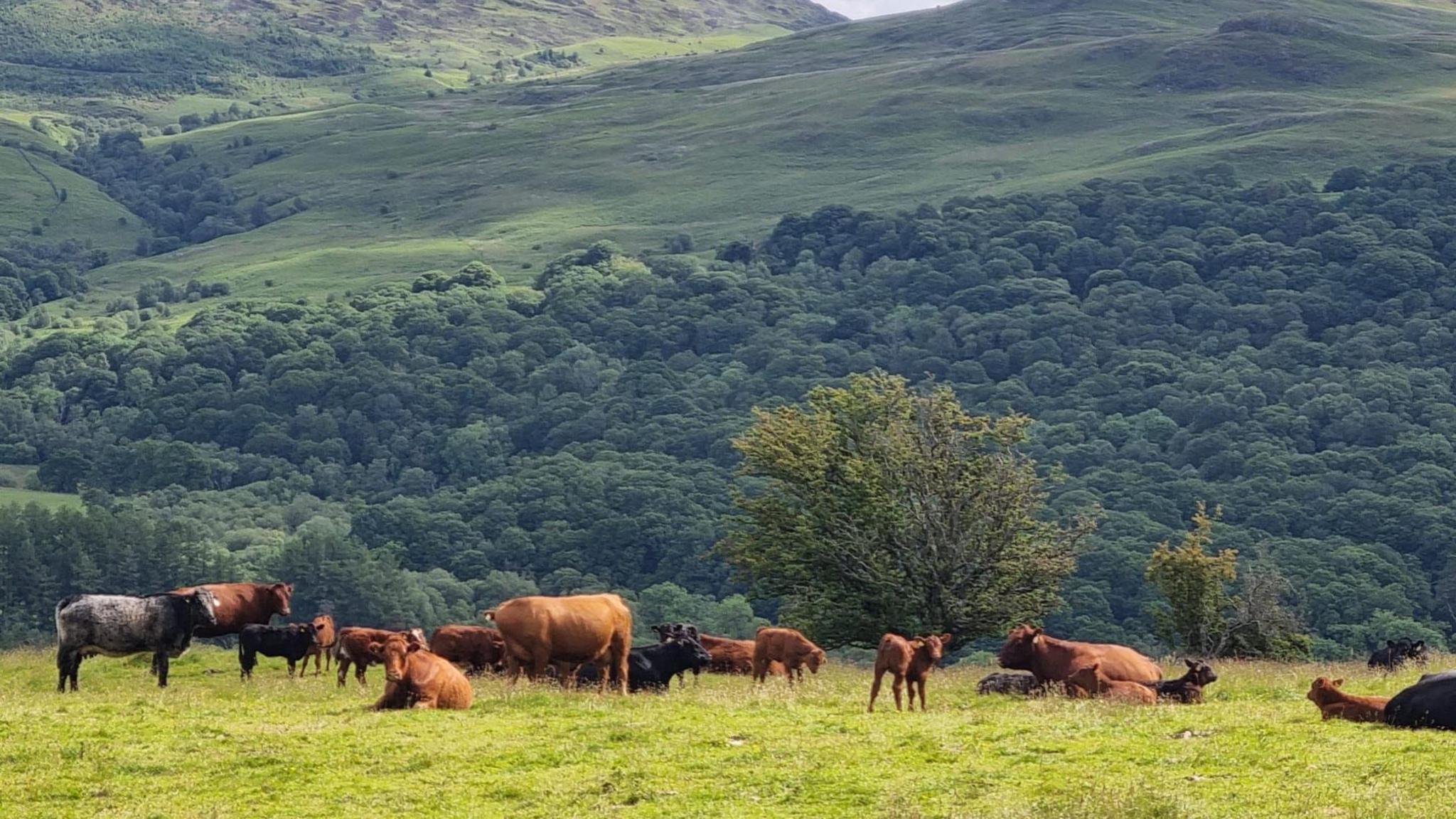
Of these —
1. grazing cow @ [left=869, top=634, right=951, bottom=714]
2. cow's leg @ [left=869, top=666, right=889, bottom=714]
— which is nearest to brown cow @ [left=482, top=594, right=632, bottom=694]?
cow's leg @ [left=869, top=666, right=889, bottom=714]

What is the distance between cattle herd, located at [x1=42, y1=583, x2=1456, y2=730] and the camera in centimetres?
2553

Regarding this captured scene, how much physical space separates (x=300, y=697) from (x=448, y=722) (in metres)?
5.81

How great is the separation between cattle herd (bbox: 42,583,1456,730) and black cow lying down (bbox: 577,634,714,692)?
0.9 inches

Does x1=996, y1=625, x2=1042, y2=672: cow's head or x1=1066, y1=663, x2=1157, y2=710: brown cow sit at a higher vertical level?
Result: x1=1066, y1=663, x2=1157, y2=710: brown cow

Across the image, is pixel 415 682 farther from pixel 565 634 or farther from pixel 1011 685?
pixel 1011 685

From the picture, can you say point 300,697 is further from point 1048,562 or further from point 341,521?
point 341,521

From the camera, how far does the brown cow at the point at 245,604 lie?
36.3 meters

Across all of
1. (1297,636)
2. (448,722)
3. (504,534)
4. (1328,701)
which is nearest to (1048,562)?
(1297,636)

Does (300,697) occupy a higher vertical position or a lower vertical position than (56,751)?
lower

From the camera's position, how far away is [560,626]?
29016 millimetres

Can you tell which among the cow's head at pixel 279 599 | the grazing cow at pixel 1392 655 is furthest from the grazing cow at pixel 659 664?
the grazing cow at pixel 1392 655

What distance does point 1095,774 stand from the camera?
19.9 metres

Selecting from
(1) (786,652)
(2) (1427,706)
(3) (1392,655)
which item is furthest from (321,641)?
(3) (1392,655)

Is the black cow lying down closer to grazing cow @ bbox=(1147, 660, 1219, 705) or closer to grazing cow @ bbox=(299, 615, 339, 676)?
grazing cow @ bbox=(299, 615, 339, 676)
